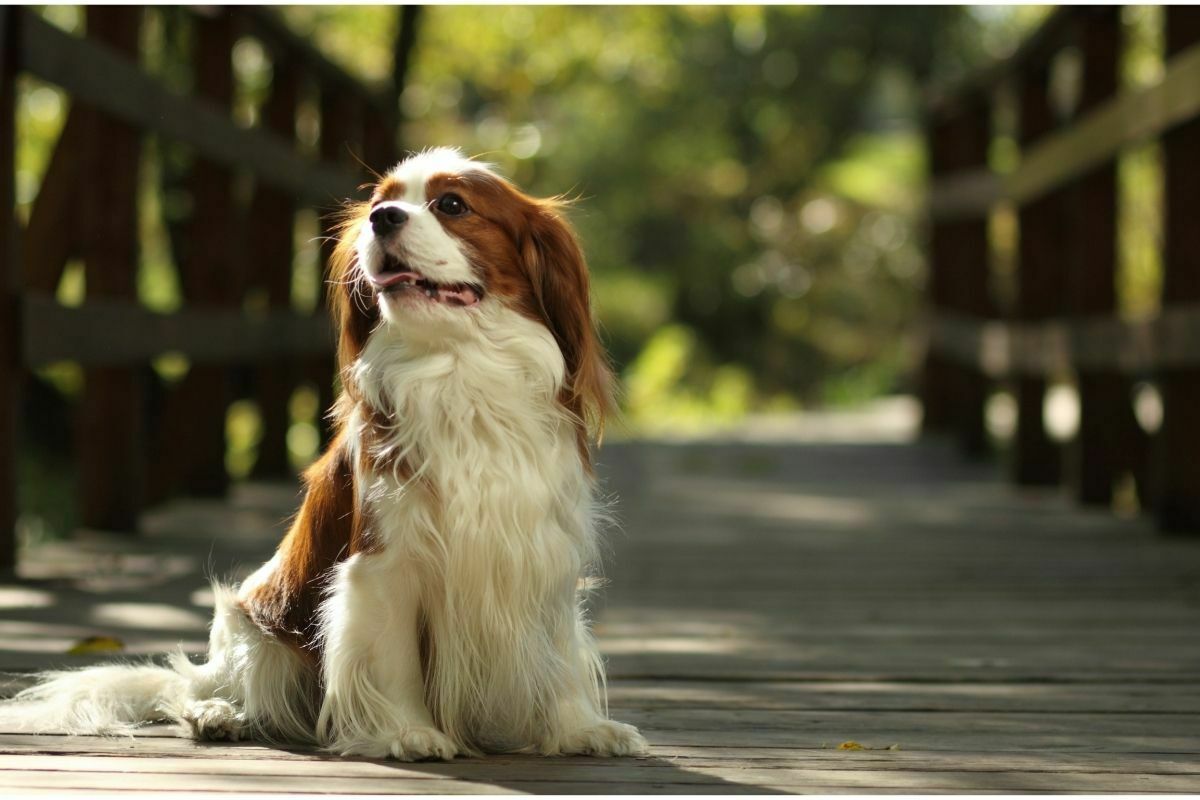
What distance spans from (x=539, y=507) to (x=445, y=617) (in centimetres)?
25

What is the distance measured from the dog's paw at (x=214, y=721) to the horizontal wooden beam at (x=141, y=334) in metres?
1.58

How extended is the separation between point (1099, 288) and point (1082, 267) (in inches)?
4.6

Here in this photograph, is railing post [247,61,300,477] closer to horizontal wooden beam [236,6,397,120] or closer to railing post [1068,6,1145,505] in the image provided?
horizontal wooden beam [236,6,397,120]

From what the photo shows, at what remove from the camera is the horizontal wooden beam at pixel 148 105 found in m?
4.40

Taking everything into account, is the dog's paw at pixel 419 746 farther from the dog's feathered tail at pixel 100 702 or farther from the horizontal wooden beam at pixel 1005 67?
the horizontal wooden beam at pixel 1005 67

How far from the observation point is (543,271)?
103 inches

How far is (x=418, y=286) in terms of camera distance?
2449mm

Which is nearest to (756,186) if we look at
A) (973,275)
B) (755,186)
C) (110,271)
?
(755,186)

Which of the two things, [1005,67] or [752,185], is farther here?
[752,185]

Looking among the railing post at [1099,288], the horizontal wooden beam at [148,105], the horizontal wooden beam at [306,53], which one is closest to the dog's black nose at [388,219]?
the horizontal wooden beam at [148,105]

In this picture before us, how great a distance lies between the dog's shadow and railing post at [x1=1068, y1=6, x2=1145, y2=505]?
4.25 metres

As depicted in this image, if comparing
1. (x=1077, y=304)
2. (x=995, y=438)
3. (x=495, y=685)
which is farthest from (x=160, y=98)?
(x=995, y=438)

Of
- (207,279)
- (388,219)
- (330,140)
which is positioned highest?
(330,140)

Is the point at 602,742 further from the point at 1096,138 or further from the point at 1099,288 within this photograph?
the point at 1099,288
